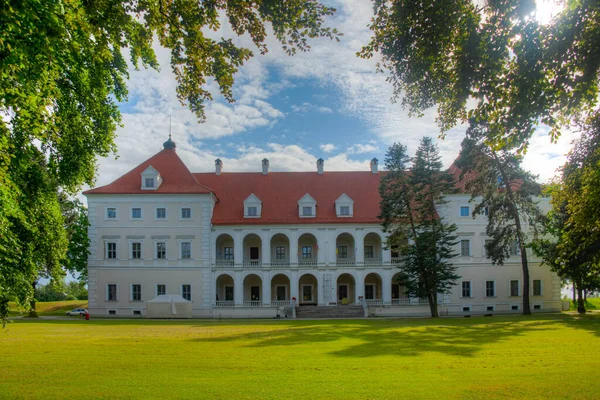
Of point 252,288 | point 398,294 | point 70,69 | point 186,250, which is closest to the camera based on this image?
point 70,69

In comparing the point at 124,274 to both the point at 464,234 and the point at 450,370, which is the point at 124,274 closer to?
the point at 464,234

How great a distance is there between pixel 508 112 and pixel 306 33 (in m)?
4.80

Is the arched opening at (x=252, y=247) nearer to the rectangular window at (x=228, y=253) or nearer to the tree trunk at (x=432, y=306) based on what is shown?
the rectangular window at (x=228, y=253)

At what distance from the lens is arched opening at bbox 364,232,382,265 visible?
44062mm

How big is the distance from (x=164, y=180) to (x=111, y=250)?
7.23 metres

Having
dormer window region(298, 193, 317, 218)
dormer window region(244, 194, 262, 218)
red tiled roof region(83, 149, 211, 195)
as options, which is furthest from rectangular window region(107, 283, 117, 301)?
dormer window region(298, 193, 317, 218)

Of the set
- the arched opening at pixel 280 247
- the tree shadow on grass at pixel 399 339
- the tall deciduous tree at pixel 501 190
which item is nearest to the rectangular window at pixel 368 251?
the arched opening at pixel 280 247

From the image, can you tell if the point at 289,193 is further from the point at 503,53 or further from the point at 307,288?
the point at 503,53

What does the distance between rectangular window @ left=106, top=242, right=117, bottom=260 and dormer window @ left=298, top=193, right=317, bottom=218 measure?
15715 mm

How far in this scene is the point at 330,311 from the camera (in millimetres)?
38781

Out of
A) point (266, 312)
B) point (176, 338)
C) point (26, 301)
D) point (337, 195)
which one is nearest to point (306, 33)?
point (26, 301)

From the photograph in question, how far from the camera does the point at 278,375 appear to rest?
35.3ft

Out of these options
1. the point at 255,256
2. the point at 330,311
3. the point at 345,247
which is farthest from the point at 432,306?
the point at 255,256

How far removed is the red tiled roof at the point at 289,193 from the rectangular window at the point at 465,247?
24.6ft
